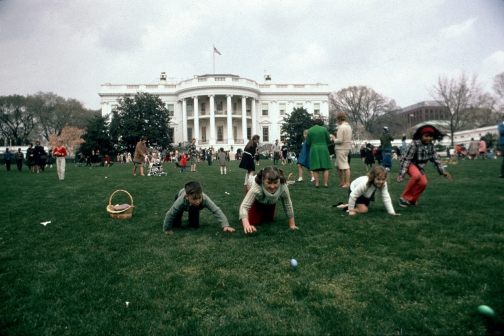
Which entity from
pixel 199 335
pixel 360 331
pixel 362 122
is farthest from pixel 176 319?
pixel 362 122

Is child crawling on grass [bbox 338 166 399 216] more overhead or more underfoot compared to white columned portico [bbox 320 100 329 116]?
more underfoot

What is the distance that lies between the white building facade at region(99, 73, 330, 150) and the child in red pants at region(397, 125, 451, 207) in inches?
1889

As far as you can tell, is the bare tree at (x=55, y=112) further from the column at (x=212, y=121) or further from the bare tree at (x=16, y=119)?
the column at (x=212, y=121)

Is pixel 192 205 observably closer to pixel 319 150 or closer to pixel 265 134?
pixel 319 150

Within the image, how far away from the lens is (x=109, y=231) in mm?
5234

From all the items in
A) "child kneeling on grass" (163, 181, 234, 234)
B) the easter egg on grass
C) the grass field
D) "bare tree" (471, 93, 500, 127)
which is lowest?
the grass field

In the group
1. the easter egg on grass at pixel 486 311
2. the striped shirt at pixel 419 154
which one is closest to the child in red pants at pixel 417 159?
the striped shirt at pixel 419 154

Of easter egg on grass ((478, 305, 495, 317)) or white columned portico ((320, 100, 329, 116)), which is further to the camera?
white columned portico ((320, 100, 329, 116))

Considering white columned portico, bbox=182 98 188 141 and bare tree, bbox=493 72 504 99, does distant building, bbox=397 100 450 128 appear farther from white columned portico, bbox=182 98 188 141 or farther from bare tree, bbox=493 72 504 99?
white columned portico, bbox=182 98 188 141

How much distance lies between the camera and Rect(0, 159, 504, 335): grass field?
2.45 m

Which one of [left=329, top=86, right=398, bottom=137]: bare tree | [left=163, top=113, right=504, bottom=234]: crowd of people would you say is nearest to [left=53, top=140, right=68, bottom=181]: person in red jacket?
[left=163, top=113, right=504, bottom=234]: crowd of people

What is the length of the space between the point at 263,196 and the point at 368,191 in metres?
2.13

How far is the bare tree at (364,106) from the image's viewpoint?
67688mm

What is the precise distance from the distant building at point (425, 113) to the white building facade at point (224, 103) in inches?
637
